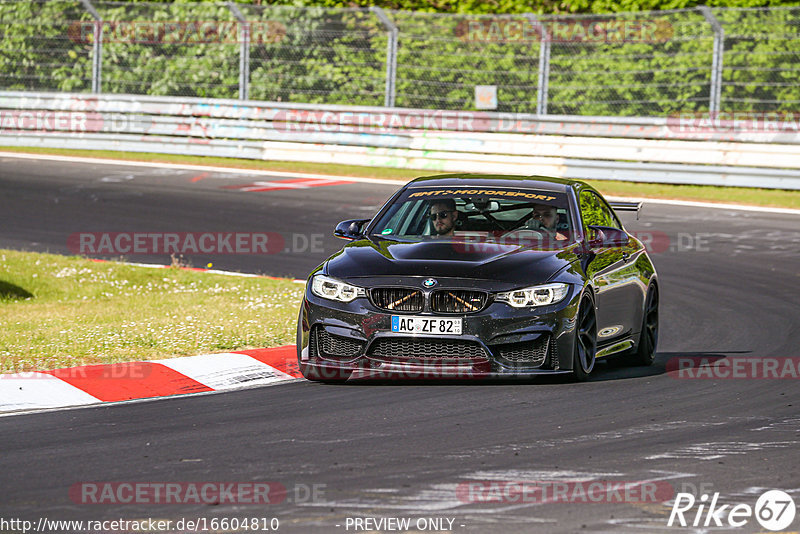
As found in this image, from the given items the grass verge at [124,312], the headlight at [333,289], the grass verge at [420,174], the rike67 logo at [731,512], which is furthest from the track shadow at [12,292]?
the grass verge at [420,174]

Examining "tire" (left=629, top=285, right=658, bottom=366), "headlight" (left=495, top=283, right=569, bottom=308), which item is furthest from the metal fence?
"headlight" (left=495, top=283, right=569, bottom=308)

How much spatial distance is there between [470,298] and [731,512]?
3.20m

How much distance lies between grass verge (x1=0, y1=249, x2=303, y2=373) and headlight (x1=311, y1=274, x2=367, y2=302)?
1452 millimetres

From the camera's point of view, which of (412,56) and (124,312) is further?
(412,56)

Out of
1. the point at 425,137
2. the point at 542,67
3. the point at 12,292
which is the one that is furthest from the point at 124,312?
the point at 542,67

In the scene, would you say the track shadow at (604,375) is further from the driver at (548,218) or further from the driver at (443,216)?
the driver at (443,216)

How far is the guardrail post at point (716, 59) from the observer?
22514 millimetres

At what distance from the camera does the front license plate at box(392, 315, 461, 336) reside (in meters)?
8.79

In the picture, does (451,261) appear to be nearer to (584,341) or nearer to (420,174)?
(584,341)

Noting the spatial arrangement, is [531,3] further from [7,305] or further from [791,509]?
[791,509]

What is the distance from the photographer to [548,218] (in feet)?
33.3

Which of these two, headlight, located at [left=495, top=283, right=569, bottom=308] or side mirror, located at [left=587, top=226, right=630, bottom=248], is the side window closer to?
side mirror, located at [left=587, top=226, right=630, bottom=248]

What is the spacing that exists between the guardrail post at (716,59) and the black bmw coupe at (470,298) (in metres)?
13.2

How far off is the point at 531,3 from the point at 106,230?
12606mm
